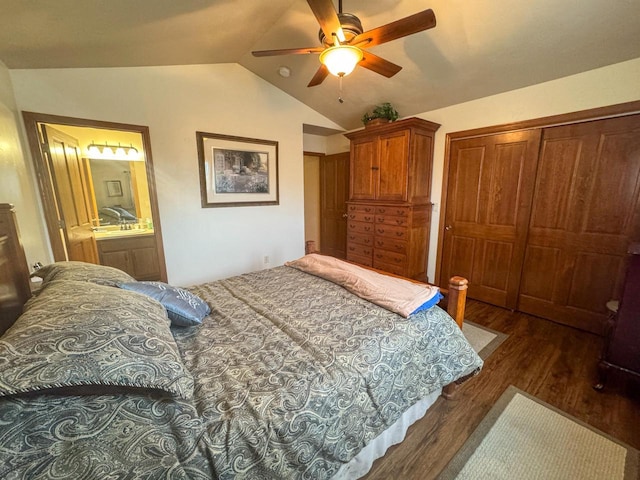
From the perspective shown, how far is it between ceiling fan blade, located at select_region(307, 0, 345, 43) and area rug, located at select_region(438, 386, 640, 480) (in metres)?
2.43

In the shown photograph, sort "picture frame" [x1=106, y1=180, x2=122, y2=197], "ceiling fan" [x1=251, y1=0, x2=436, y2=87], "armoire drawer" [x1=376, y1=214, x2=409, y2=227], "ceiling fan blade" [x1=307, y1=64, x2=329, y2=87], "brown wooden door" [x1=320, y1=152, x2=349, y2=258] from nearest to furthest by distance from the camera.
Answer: "ceiling fan" [x1=251, y1=0, x2=436, y2=87], "ceiling fan blade" [x1=307, y1=64, x2=329, y2=87], "armoire drawer" [x1=376, y1=214, x2=409, y2=227], "picture frame" [x1=106, y1=180, x2=122, y2=197], "brown wooden door" [x1=320, y1=152, x2=349, y2=258]

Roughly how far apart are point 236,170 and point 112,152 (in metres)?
1.94

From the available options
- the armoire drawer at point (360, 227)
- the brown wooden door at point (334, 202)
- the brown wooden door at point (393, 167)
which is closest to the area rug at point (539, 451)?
the brown wooden door at point (393, 167)

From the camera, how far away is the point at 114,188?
12.6 ft

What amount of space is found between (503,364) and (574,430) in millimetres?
571

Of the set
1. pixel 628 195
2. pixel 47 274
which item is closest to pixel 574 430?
pixel 628 195

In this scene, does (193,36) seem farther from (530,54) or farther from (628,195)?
(628,195)

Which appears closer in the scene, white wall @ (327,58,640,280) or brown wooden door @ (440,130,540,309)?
white wall @ (327,58,640,280)

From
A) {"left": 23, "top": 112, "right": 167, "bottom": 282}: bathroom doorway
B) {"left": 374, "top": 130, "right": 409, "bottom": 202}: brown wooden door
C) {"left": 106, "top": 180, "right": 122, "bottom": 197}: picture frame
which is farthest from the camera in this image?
{"left": 106, "top": 180, "right": 122, "bottom": 197}: picture frame

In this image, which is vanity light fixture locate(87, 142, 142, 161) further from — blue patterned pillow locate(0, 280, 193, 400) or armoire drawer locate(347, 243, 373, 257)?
blue patterned pillow locate(0, 280, 193, 400)

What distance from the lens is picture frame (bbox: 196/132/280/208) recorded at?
311cm

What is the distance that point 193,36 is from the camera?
2285mm

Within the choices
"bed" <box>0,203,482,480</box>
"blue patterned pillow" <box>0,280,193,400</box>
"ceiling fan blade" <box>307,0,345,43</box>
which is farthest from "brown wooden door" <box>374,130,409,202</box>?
"blue patterned pillow" <box>0,280,193,400</box>

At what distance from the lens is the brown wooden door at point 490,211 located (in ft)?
8.80
